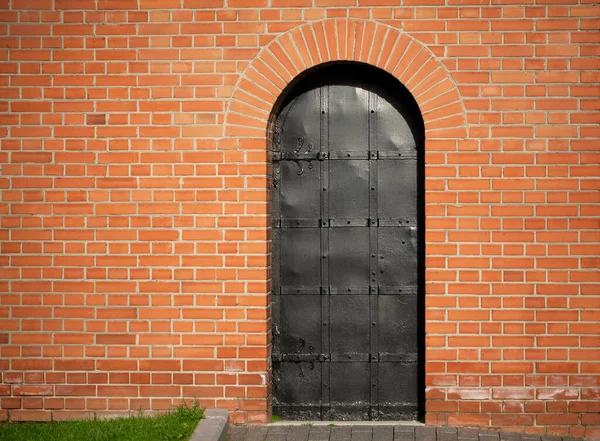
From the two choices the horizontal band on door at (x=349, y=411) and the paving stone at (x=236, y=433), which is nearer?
the paving stone at (x=236, y=433)

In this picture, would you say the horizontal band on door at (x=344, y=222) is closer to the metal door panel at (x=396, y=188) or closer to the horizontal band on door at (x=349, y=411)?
the metal door panel at (x=396, y=188)

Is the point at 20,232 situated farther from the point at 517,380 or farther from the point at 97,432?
the point at 517,380

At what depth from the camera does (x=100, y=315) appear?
244 inches

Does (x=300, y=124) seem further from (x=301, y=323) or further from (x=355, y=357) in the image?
(x=355, y=357)

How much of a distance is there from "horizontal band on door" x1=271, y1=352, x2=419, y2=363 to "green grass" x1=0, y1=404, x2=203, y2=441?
0.90 metres

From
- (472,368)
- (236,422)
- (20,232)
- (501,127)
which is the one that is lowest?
(236,422)

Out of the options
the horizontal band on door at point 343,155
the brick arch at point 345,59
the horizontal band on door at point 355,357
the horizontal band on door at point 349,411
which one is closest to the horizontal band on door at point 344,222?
the horizontal band on door at point 343,155

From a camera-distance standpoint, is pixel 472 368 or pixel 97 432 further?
pixel 472 368

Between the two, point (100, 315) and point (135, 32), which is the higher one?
point (135, 32)

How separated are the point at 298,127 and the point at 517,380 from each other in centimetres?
249

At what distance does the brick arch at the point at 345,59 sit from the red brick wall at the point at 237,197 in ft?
0.05

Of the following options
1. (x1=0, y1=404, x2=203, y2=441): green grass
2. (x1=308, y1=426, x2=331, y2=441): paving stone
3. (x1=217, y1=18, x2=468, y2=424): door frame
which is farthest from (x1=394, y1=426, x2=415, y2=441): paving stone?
(x1=0, y1=404, x2=203, y2=441): green grass

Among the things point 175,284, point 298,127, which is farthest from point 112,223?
point 298,127

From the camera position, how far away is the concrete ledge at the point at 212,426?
17.8 ft
